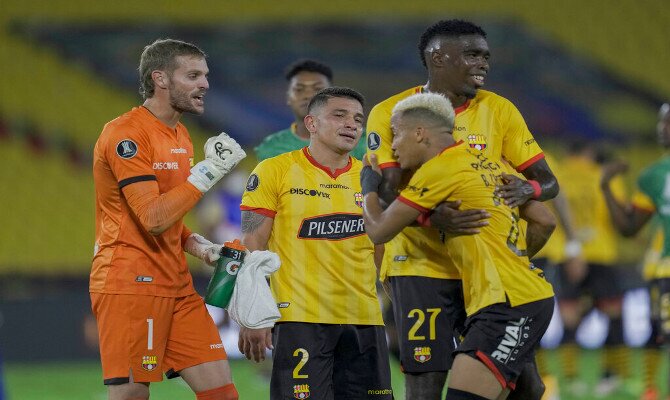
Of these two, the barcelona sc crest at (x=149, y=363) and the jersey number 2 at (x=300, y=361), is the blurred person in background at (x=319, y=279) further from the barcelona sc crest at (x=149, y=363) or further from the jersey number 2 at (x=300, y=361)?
the barcelona sc crest at (x=149, y=363)

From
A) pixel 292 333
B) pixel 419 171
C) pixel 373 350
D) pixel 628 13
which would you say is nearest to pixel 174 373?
pixel 292 333

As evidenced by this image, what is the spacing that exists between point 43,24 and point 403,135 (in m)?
16.5

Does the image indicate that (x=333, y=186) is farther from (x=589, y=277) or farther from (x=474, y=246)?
(x=589, y=277)

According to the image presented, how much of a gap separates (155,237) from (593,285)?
23.3ft

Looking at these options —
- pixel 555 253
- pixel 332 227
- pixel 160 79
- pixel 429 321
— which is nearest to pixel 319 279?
pixel 332 227

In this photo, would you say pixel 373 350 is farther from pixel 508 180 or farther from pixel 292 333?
pixel 508 180

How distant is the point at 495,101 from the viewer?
6.01 m

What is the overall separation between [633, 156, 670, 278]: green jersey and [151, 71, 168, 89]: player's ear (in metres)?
4.69

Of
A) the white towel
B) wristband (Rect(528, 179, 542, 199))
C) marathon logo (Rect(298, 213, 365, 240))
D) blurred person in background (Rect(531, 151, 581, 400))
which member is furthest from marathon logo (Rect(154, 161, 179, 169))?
blurred person in background (Rect(531, 151, 581, 400))

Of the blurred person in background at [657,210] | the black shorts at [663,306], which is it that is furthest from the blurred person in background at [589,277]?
the black shorts at [663,306]

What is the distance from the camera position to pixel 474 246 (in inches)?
209

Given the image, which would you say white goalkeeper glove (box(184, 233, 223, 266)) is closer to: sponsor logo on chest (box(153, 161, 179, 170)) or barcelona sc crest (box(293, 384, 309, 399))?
sponsor logo on chest (box(153, 161, 179, 170))

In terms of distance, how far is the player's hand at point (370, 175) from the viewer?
553 centimetres

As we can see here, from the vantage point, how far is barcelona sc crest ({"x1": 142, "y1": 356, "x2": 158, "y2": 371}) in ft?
18.5
